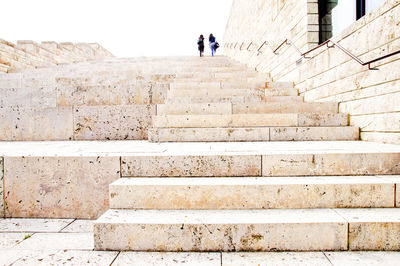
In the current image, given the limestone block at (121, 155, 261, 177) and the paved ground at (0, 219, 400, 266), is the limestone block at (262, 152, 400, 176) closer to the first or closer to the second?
the limestone block at (121, 155, 261, 177)

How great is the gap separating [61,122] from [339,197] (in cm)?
459

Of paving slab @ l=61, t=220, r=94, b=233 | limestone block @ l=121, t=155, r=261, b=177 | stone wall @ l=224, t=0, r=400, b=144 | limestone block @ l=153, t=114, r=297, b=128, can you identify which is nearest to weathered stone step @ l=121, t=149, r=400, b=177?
limestone block @ l=121, t=155, r=261, b=177

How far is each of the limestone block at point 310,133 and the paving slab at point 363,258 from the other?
2.07m

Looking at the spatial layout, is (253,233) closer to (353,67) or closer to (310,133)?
(310,133)

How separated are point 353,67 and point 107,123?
15.0 feet

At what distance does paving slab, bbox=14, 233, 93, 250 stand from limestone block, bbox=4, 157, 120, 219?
1.28 ft

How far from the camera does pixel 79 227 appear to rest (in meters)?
2.38

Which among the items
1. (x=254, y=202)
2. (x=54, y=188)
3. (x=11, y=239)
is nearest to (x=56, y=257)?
(x=11, y=239)

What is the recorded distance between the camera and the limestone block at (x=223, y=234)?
1809 mm

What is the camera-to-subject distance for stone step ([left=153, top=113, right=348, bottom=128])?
12.6 ft

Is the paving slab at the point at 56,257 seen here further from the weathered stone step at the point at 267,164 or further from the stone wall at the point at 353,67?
the stone wall at the point at 353,67

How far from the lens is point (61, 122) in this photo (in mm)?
4219

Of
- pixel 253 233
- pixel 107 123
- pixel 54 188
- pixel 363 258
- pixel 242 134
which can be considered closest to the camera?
pixel 363 258

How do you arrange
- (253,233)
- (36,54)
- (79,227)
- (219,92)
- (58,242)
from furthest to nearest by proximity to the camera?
(36,54) < (219,92) < (79,227) < (58,242) < (253,233)
